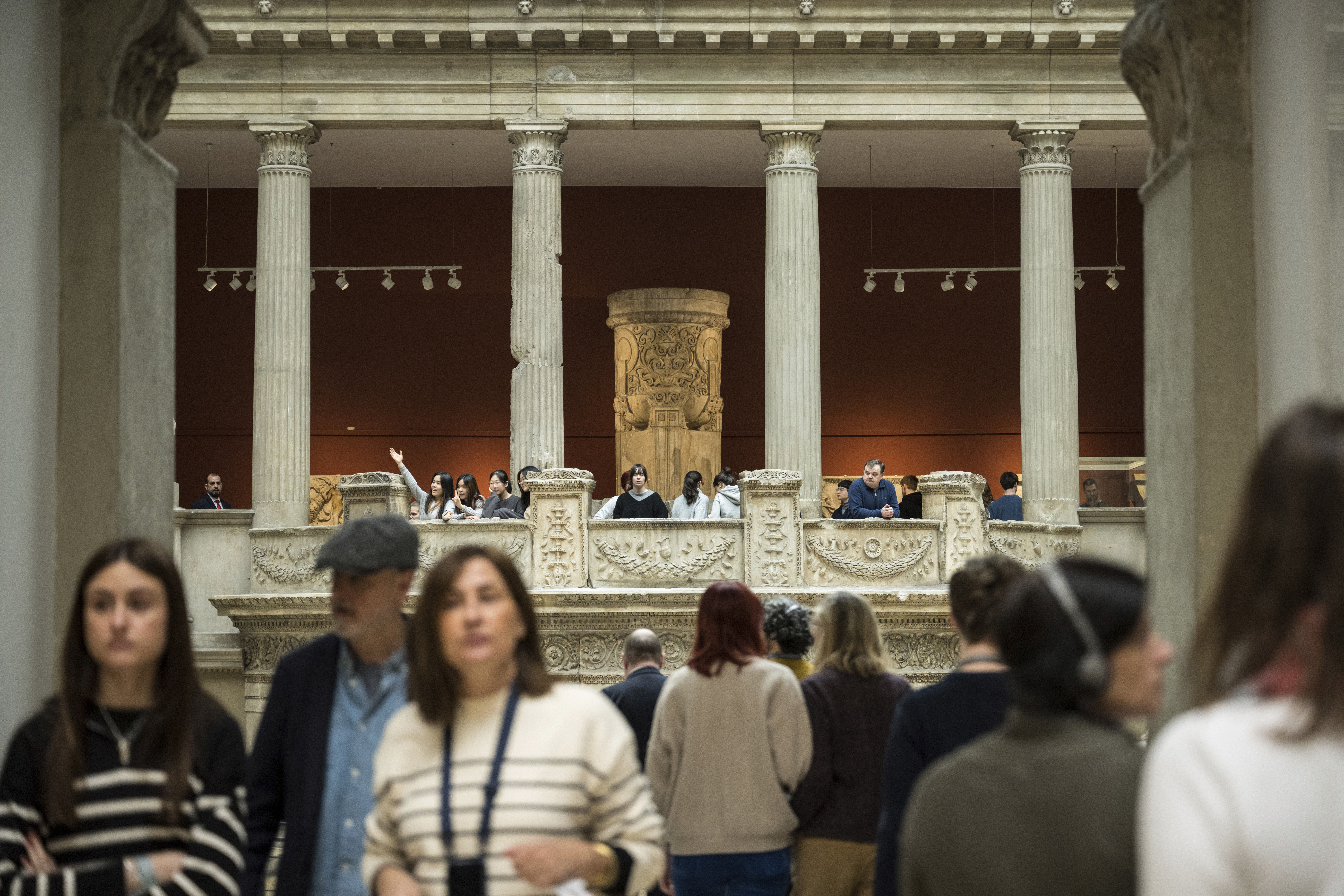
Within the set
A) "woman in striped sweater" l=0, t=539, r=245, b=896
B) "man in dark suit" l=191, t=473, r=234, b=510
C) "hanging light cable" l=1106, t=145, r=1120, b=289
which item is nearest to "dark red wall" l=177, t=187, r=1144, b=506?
"hanging light cable" l=1106, t=145, r=1120, b=289

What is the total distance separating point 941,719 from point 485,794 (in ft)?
5.22

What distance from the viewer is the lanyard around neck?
315 centimetres

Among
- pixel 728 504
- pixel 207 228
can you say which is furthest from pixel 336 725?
pixel 207 228

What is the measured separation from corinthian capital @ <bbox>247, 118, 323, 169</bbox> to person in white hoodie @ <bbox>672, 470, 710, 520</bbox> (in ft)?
23.6

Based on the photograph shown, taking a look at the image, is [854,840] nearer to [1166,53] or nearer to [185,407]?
[1166,53]

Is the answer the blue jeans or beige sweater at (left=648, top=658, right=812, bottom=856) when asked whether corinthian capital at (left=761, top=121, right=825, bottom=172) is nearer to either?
beige sweater at (left=648, top=658, right=812, bottom=856)

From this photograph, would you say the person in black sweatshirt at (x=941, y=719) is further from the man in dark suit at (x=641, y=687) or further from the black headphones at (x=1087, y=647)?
the man in dark suit at (x=641, y=687)

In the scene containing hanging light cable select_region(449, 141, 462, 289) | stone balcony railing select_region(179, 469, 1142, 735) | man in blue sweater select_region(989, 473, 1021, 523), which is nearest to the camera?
stone balcony railing select_region(179, 469, 1142, 735)

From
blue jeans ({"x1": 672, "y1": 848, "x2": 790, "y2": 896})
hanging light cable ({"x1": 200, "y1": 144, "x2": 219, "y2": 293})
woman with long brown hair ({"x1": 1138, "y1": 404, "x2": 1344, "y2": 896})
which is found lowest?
blue jeans ({"x1": 672, "y1": 848, "x2": 790, "y2": 896})

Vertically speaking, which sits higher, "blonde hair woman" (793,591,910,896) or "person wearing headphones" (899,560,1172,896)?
"person wearing headphones" (899,560,1172,896)

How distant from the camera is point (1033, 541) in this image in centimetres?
1812

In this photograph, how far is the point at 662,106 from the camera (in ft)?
67.1

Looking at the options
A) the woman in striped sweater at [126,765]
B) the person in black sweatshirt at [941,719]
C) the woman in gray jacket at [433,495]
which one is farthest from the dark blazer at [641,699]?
the woman in gray jacket at [433,495]

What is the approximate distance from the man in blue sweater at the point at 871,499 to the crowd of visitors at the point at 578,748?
476 inches
